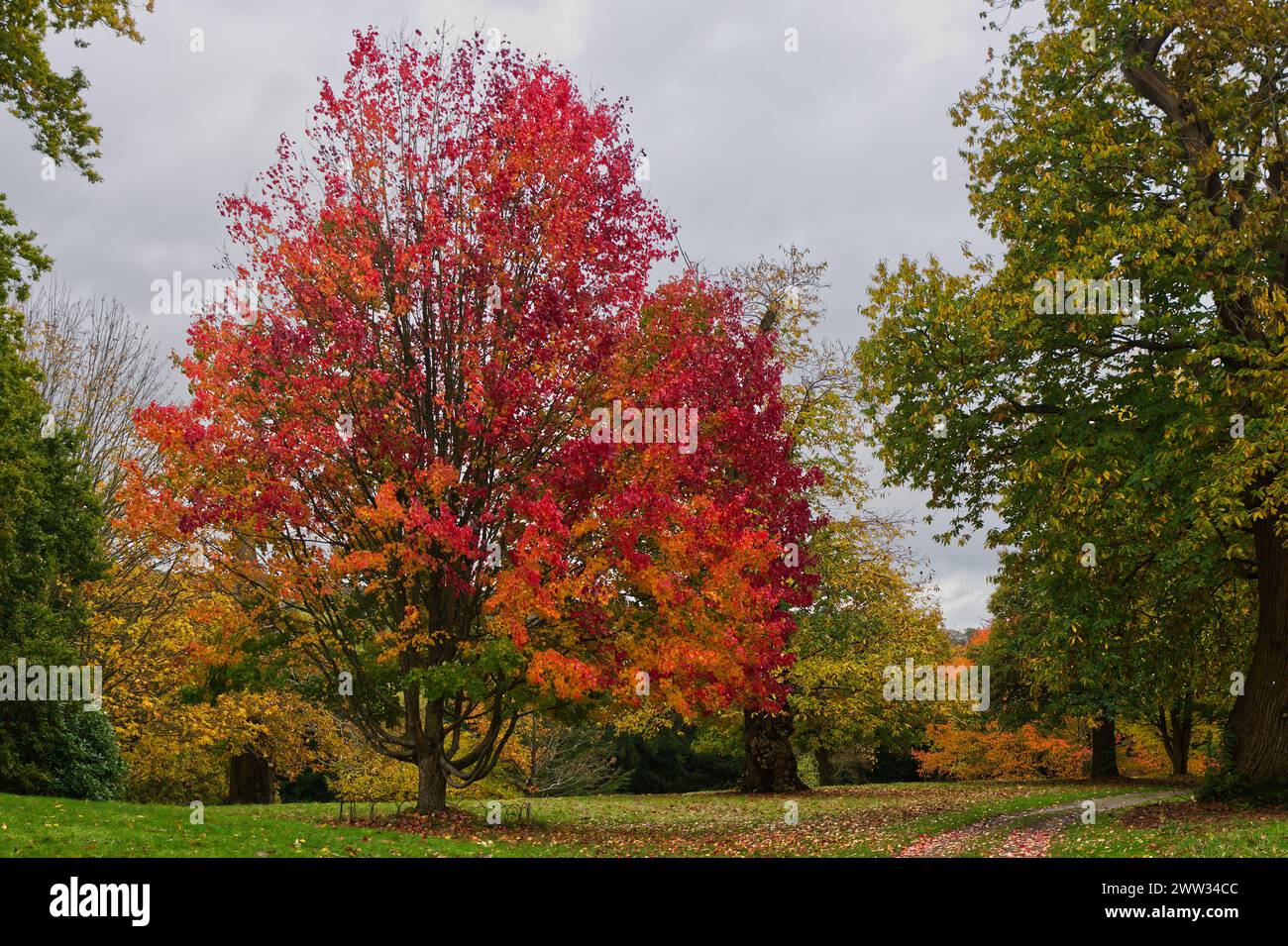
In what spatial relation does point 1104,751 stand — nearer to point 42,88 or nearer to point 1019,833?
point 1019,833

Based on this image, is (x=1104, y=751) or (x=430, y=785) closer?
(x=430, y=785)

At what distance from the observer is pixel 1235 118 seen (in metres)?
18.7

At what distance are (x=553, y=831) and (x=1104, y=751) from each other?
1047 inches

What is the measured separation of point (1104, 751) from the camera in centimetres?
3778

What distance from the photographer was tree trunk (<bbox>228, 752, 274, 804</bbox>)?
36656 mm

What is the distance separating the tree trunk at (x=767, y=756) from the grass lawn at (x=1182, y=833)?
38.5 feet

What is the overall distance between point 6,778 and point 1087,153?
2554 centimetres

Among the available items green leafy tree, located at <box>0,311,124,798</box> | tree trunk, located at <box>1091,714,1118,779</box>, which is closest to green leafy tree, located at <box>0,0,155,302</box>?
green leafy tree, located at <box>0,311,124,798</box>

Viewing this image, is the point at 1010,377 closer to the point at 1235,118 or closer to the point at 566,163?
the point at 1235,118

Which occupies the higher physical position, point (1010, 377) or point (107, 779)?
point (1010, 377)

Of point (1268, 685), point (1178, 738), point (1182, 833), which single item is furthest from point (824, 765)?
point (1182, 833)

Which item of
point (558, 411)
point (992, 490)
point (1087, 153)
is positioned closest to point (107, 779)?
point (558, 411)

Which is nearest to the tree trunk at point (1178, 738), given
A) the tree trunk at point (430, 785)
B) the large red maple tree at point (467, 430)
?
the large red maple tree at point (467, 430)

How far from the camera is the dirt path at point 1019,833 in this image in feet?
54.0
